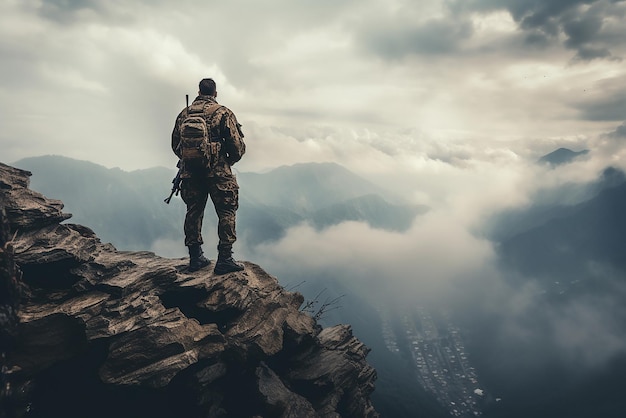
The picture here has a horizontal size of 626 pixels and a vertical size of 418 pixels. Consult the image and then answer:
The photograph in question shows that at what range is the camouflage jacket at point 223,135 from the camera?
1664 centimetres

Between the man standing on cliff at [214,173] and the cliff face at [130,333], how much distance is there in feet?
6.05

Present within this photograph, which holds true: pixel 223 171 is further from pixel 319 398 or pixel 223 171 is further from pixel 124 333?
pixel 319 398

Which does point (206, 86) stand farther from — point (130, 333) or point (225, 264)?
point (130, 333)

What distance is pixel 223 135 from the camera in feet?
55.4

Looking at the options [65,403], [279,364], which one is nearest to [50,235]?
[65,403]

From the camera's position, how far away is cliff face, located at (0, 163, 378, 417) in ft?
42.7

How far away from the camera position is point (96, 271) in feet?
51.5

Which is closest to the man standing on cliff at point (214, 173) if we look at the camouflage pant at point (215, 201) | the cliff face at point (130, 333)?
the camouflage pant at point (215, 201)

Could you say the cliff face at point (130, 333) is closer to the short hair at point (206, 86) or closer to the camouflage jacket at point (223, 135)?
the camouflage jacket at point (223, 135)

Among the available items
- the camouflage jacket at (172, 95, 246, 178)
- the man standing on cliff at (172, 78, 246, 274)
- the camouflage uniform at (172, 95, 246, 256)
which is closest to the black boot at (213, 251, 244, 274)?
the man standing on cliff at (172, 78, 246, 274)

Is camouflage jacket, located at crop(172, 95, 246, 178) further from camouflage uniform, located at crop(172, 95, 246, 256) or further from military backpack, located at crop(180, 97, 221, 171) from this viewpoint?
military backpack, located at crop(180, 97, 221, 171)

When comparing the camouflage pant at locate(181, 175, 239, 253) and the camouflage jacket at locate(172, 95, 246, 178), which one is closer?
the camouflage jacket at locate(172, 95, 246, 178)

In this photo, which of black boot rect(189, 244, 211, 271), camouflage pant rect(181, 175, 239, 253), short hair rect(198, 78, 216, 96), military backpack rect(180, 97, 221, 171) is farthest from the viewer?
black boot rect(189, 244, 211, 271)

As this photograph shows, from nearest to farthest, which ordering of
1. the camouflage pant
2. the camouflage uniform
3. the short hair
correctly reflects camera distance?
1. the camouflage uniform
2. the camouflage pant
3. the short hair
